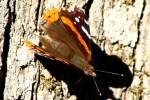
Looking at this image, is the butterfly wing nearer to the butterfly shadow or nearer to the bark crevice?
the butterfly shadow

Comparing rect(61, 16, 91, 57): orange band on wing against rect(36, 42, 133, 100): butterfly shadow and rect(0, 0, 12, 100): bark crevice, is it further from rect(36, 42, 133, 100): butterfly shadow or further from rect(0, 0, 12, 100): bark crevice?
rect(0, 0, 12, 100): bark crevice

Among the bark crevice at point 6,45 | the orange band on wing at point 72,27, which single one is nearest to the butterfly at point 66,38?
the orange band on wing at point 72,27

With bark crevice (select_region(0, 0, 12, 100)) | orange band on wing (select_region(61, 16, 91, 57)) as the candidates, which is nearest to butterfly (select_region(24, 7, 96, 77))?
orange band on wing (select_region(61, 16, 91, 57))

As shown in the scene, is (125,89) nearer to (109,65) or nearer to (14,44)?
(109,65)

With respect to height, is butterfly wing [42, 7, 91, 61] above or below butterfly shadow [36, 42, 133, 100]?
above

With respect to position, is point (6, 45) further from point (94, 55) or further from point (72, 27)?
point (94, 55)

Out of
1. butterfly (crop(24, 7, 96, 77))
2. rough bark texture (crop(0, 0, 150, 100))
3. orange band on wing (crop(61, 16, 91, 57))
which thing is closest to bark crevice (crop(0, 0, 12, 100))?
rough bark texture (crop(0, 0, 150, 100))

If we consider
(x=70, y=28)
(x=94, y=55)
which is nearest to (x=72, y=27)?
(x=70, y=28)

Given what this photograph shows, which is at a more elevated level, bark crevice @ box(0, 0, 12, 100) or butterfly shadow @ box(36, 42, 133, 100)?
bark crevice @ box(0, 0, 12, 100)
